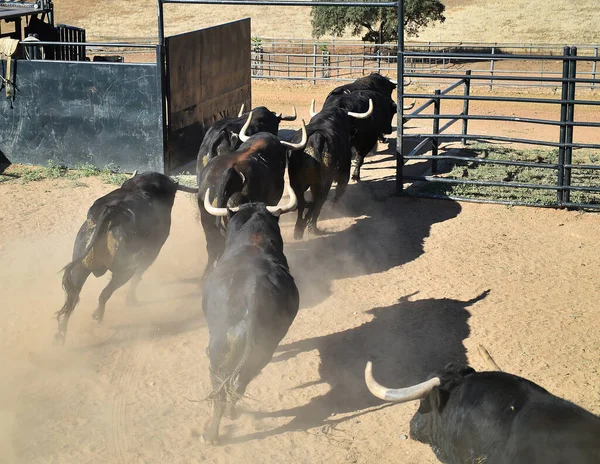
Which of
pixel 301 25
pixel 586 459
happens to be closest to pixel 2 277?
pixel 586 459

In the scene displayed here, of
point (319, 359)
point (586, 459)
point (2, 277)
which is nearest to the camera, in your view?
point (586, 459)

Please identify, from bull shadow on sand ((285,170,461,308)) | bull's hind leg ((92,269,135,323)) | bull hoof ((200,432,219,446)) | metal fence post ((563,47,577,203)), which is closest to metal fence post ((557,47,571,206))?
metal fence post ((563,47,577,203))

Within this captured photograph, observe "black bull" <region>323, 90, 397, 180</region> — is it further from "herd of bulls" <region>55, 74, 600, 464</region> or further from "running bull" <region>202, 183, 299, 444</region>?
"running bull" <region>202, 183, 299, 444</region>

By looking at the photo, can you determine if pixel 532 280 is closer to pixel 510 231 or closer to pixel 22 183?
pixel 510 231

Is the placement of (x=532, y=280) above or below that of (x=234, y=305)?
below

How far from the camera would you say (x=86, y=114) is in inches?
503

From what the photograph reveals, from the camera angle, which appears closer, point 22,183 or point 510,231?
point 510,231

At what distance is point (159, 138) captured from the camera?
12.5m

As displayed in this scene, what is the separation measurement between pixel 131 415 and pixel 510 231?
6.04 meters

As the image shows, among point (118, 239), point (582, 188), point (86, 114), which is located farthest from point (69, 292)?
point (582, 188)

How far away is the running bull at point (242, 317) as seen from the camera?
5504 millimetres

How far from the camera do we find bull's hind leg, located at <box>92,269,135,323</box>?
7.33 m

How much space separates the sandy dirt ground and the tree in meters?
24.9

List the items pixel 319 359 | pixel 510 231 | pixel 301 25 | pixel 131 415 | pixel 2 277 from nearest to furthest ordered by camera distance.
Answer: pixel 131 415, pixel 319 359, pixel 2 277, pixel 510 231, pixel 301 25
